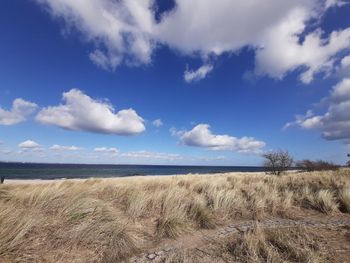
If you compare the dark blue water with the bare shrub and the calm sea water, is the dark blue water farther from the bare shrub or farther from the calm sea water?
the bare shrub

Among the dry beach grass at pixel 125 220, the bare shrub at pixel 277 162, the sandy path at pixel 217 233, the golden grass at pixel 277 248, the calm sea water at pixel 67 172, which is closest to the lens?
the golden grass at pixel 277 248

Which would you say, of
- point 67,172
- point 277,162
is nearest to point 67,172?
point 67,172

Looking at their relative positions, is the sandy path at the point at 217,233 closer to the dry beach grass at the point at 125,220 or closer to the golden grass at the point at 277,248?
the dry beach grass at the point at 125,220

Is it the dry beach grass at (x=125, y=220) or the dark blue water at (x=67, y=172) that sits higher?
the dark blue water at (x=67, y=172)

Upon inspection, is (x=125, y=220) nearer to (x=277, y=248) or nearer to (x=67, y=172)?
(x=277, y=248)

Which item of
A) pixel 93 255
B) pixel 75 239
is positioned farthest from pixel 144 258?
pixel 75 239

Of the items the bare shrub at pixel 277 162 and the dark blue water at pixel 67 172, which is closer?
the bare shrub at pixel 277 162

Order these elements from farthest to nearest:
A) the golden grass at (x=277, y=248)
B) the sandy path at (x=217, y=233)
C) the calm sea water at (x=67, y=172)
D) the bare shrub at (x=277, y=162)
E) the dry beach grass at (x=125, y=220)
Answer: the calm sea water at (x=67, y=172) → the bare shrub at (x=277, y=162) → the sandy path at (x=217, y=233) → the dry beach grass at (x=125, y=220) → the golden grass at (x=277, y=248)

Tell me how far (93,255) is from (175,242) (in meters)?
1.75

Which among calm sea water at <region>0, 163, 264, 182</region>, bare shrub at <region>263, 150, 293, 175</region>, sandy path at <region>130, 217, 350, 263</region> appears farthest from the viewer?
calm sea water at <region>0, 163, 264, 182</region>

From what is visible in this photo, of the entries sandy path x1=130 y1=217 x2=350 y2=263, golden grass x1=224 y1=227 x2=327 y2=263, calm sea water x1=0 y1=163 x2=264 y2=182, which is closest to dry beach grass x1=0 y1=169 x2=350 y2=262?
golden grass x1=224 y1=227 x2=327 y2=263

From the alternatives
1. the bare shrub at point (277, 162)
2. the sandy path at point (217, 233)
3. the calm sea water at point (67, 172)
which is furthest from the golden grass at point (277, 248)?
the calm sea water at point (67, 172)

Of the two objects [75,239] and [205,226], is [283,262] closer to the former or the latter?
[205,226]

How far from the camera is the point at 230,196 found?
379 inches
